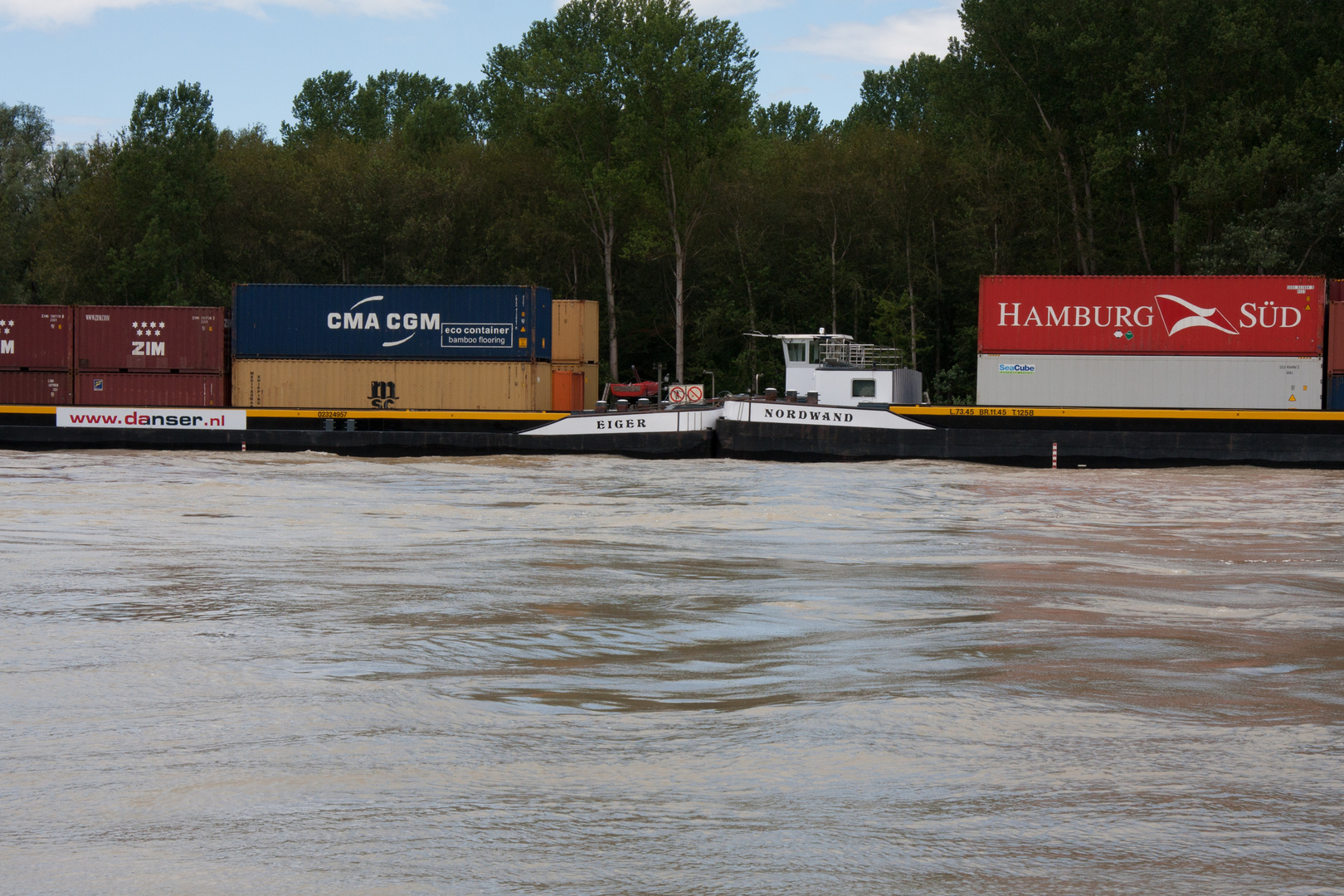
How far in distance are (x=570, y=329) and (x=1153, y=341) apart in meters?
16.3

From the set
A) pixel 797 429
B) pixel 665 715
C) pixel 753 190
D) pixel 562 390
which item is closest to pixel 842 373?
pixel 797 429

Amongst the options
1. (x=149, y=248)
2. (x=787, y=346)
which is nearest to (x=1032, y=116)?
(x=787, y=346)

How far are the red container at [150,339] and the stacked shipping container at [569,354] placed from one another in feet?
31.8

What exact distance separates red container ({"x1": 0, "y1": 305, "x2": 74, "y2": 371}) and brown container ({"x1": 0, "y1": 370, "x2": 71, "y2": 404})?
197mm

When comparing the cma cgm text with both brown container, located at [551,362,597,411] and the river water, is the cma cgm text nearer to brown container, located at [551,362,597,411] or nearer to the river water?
brown container, located at [551,362,597,411]

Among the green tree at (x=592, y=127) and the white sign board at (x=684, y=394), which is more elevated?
the green tree at (x=592, y=127)

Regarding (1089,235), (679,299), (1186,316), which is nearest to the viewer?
(1186,316)

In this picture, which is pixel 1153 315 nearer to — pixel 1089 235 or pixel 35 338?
pixel 1089 235

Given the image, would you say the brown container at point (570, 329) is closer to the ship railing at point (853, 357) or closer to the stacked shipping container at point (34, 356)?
the ship railing at point (853, 357)

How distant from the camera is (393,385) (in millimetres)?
35719

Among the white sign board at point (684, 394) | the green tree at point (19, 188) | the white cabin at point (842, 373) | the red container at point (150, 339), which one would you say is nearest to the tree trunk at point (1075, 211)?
the white cabin at point (842, 373)

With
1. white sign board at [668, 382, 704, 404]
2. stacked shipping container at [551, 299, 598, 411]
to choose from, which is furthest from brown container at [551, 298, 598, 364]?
white sign board at [668, 382, 704, 404]

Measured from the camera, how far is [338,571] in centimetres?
1391

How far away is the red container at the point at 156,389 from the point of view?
118 feet
